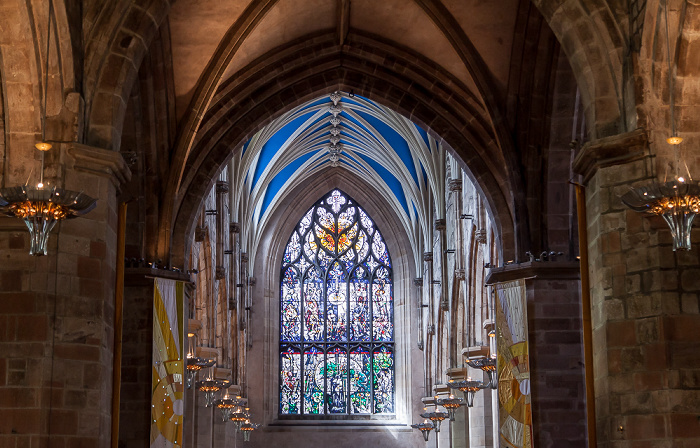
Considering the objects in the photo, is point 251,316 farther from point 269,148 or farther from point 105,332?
point 105,332

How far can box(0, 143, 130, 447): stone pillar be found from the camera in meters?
10.5

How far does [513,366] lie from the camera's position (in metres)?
16.3

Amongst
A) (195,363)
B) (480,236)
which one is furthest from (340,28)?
(195,363)

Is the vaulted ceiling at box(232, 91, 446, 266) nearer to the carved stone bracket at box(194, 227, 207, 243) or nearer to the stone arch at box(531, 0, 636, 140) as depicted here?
the carved stone bracket at box(194, 227, 207, 243)

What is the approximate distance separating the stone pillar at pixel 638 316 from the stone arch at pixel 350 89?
708 cm

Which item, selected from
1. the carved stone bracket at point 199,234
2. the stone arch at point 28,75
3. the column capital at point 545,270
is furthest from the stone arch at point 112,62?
the carved stone bracket at point 199,234

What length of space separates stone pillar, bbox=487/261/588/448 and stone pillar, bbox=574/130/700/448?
5011 millimetres

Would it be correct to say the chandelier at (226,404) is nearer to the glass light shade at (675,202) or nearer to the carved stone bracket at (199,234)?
the carved stone bracket at (199,234)

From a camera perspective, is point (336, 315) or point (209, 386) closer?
point (209, 386)

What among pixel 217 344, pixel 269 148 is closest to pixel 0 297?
pixel 217 344

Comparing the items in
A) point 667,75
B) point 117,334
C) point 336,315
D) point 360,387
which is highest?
point 667,75

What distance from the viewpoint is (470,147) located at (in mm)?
18328

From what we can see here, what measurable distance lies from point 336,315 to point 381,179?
5201mm

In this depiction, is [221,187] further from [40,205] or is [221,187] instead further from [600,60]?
[40,205]
